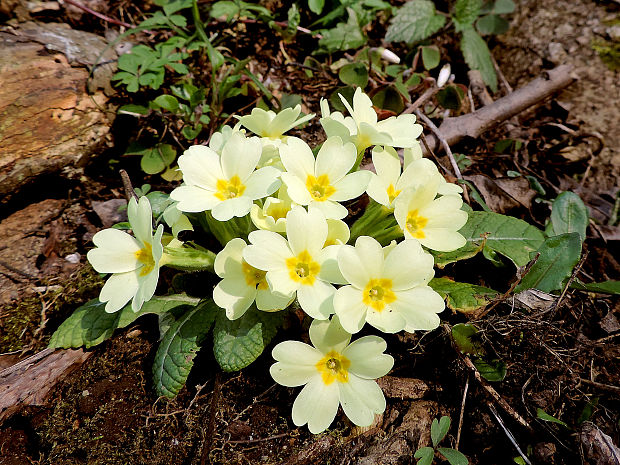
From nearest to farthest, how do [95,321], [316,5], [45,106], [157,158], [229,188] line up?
[229,188]
[95,321]
[45,106]
[157,158]
[316,5]

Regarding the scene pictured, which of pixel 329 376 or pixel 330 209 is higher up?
pixel 330 209

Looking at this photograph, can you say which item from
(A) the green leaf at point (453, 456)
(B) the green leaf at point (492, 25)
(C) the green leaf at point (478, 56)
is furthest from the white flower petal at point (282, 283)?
(B) the green leaf at point (492, 25)

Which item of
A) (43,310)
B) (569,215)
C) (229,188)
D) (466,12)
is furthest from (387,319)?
(466,12)

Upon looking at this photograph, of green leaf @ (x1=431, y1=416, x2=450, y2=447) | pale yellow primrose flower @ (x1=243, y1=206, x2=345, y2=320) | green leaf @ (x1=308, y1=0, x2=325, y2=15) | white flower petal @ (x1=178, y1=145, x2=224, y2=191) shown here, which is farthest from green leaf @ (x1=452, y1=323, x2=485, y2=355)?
green leaf @ (x1=308, y1=0, x2=325, y2=15)

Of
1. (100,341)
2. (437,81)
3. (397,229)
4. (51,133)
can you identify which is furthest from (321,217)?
(437,81)

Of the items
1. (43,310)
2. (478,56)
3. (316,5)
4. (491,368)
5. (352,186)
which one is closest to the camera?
(352,186)

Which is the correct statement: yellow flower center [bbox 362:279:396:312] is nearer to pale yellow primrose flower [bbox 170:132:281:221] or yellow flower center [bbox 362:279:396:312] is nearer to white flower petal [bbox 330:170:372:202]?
white flower petal [bbox 330:170:372:202]

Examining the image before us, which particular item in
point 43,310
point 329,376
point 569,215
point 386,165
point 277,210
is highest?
point 386,165

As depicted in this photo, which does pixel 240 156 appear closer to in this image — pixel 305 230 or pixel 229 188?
pixel 229 188
